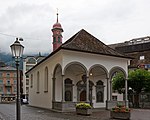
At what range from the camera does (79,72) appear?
3222 centimetres

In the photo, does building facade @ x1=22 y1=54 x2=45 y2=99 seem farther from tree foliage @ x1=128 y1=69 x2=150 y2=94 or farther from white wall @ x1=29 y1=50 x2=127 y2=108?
tree foliage @ x1=128 y1=69 x2=150 y2=94

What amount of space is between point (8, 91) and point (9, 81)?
338 cm

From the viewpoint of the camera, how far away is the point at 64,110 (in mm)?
25609

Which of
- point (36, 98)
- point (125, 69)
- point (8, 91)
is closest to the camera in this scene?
point (125, 69)

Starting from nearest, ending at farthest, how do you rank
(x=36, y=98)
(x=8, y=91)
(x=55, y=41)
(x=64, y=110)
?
1. (x=64, y=110)
2. (x=36, y=98)
3. (x=55, y=41)
4. (x=8, y=91)

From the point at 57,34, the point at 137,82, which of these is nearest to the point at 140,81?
the point at 137,82

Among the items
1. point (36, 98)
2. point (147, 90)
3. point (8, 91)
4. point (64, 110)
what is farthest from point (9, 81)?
point (64, 110)

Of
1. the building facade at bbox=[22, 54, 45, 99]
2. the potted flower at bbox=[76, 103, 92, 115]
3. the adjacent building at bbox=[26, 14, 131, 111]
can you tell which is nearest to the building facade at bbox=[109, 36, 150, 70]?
the adjacent building at bbox=[26, 14, 131, 111]

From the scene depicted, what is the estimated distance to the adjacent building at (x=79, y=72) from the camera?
26.9 metres

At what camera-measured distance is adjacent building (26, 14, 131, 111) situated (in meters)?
26.9

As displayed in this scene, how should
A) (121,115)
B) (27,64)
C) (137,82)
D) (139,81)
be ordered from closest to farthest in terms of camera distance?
(121,115)
(139,81)
(137,82)
(27,64)

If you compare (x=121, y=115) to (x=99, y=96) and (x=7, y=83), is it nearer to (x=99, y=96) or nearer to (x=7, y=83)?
(x=99, y=96)

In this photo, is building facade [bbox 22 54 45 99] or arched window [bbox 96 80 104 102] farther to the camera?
building facade [bbox 22 54 45 99]

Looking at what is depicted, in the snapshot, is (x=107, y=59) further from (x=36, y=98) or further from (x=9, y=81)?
(x=9, y=81)
